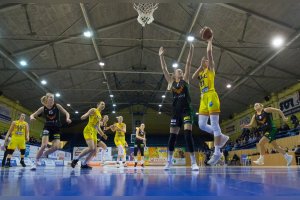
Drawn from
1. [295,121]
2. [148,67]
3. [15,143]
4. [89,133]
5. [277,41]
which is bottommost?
[15,143]

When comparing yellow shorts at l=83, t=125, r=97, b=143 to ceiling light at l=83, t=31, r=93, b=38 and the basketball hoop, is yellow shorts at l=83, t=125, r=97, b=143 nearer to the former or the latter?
the basketball hoop

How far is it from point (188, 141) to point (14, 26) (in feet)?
44.0

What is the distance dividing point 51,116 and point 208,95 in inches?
169

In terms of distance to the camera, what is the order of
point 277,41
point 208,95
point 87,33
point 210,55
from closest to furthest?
point 210,55
point 208,95
point 277,41
point 87,33

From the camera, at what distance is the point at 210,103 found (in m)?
5.33

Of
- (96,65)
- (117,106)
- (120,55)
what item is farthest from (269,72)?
(117,106)

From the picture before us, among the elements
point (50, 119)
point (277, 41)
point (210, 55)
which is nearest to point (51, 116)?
point (50, 119)

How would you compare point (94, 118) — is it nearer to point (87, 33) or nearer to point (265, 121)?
point (265, 121)

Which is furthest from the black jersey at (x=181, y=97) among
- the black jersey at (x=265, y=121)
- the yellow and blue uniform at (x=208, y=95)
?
the black jersey at (x=265, y=121)

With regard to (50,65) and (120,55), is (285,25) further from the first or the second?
(50,65)

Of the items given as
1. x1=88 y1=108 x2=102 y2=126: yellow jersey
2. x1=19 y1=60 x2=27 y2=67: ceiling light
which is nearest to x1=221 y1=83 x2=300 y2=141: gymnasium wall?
x1=88 y1=108 x2=102 y2=126: yellow jersey

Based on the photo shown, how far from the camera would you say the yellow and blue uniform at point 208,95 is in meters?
5.31

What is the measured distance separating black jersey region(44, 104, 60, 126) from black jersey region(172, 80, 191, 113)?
3.42 metres

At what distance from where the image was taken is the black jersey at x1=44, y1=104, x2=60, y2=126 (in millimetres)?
7348
